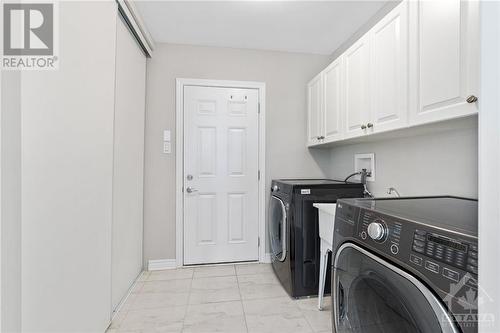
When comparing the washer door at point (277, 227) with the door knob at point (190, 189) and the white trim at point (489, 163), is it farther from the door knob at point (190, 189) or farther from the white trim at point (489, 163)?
the white trim at point (489, 163)

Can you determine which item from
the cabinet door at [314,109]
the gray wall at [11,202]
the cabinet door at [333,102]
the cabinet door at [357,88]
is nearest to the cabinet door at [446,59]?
the cabinet door at [357,88]

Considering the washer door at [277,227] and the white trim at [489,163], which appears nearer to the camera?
the white trim at [489,163]

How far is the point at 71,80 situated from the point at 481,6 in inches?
59.3

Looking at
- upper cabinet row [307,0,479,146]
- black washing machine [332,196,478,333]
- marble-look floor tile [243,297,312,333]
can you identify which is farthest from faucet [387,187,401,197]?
marble-look floor tile [243,297,312,333]

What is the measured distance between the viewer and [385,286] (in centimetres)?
79

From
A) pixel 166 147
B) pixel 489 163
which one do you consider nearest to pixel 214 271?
pixel 166 147

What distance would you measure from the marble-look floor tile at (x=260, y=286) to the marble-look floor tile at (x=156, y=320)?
53 centimetres

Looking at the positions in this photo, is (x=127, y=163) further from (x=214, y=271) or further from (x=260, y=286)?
(x=260, y=286)

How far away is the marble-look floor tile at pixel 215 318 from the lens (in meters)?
1.56

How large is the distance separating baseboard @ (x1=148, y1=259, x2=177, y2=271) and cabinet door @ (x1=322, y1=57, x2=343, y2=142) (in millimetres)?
2050

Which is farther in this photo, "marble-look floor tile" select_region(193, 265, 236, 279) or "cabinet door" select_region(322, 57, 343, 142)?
"marble-look floor tile" select_region(193, 265, 236, 279)

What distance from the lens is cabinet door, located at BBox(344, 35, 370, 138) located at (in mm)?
1608

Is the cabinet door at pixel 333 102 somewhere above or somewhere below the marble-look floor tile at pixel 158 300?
above

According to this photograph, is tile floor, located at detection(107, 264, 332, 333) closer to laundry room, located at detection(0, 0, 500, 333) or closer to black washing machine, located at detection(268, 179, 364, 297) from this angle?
laundry room, located at detection(0, 0, 500, 333)
